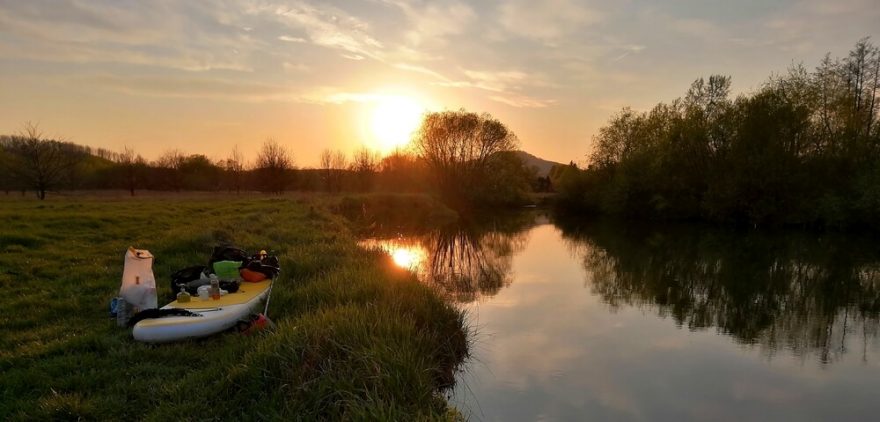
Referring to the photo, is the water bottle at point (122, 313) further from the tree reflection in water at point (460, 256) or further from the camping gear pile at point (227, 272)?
the tree reflection in water at point (460, 256)

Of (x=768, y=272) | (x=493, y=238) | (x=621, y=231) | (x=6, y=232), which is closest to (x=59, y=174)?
(x=6, y=232)

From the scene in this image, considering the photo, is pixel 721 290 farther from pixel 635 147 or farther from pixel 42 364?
pixel 635 147

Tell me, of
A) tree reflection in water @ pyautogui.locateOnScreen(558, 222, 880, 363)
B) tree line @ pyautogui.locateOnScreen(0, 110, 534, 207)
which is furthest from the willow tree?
tree reflection in water @ pyautogui.locateOnScreen(558, 222, 880, 363)

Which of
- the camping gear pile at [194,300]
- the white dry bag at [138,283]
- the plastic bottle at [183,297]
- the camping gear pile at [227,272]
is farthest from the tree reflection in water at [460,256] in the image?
the white dry bag at [138,283]

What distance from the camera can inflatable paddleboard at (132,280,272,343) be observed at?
5082mm

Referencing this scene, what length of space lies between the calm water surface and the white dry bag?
4.16 m

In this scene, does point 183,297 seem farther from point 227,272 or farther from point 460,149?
point 460,149

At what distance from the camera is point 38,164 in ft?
94.4

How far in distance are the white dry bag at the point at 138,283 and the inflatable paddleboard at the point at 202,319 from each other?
24cm

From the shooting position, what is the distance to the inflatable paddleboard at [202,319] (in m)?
5.08

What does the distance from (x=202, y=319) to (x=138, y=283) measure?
1.28 metres

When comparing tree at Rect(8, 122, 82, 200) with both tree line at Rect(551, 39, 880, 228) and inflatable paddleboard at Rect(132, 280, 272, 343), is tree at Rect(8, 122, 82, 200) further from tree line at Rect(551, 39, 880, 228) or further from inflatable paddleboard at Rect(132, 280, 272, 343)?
tree line at Rect(551, 39, 880, 228)

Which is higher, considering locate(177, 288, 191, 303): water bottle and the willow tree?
the willow tree

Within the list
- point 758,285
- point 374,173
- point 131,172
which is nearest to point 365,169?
point 374,173
